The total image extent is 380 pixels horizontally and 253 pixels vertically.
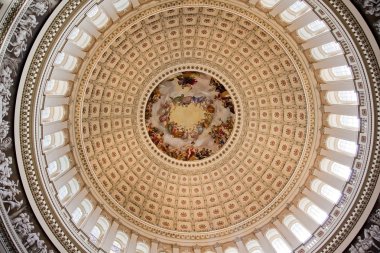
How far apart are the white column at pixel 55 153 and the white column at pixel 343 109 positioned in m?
15.4

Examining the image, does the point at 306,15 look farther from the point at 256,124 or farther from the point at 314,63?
the point at 256,124

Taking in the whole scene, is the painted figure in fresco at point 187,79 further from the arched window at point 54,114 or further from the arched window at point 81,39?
the arched window at point 54,114

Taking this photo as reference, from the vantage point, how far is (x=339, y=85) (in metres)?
20.5

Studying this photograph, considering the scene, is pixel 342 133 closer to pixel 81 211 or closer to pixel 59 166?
pixel 81 211

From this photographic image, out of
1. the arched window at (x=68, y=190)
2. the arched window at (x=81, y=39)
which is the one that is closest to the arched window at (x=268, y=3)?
the arched window at (x=81, y=39)

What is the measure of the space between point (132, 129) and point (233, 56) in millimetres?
8912

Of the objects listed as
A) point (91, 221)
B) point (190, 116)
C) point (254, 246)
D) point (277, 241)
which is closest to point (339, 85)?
point (277, 241)

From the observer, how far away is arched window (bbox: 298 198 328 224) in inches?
858

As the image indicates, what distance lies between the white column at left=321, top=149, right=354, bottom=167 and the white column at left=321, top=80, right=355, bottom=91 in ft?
11.8

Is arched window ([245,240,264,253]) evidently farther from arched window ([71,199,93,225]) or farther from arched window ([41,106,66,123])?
arched window ([41,106,66,123])

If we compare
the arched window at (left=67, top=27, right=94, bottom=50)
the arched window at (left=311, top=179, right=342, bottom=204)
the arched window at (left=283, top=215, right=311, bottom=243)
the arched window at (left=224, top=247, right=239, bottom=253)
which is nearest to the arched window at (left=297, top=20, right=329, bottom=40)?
the arched window at (left=311, top=179, right=342, bottom=204)

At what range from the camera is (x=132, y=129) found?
93.7ft

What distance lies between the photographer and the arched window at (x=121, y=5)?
2053 cm

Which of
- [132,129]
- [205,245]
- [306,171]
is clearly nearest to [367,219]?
[306,171]
